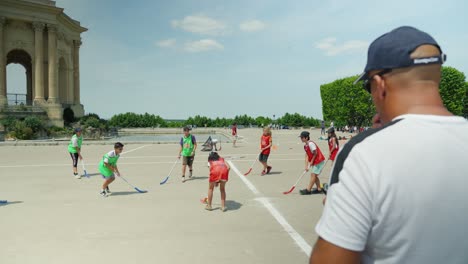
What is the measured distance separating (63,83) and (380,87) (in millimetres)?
53942

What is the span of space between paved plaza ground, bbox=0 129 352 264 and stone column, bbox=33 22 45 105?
34.2 m

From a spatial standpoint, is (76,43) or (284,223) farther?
(76,43)

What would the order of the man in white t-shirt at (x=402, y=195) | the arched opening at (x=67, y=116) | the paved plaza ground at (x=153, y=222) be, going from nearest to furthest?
the man in white t-shirt at (x=402, y=195) → the paved plaza ground at (x=153, y=222) → the arched opening at (x=67, y=116)

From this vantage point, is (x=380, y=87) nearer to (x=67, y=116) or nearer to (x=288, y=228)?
(x=288, y=228)

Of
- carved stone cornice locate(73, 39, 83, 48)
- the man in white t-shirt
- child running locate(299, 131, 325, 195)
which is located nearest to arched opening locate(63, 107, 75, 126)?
carved stone cornice locate(73, 39, 83, 48)

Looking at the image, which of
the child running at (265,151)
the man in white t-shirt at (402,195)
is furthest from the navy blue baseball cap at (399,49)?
the child running at (265,151)

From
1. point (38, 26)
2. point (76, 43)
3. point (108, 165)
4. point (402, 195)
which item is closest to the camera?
point (402, 195)

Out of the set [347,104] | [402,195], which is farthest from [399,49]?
[347,104]

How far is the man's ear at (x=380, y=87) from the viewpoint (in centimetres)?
144

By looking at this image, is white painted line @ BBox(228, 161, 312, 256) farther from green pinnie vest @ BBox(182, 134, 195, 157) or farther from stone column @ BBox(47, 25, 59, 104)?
Result: stone column @ BBox(47, 25, 59, 104)

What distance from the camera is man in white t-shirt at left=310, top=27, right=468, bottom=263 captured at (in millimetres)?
1202

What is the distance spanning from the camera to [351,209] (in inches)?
47.9

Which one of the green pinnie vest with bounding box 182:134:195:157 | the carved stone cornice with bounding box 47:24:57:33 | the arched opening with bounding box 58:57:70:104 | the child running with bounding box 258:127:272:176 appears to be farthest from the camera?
the arched opening with bounding box 58:57:70:104

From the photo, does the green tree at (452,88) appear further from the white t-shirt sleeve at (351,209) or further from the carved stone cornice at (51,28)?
the white t-shirt sleeve at (351,209)
